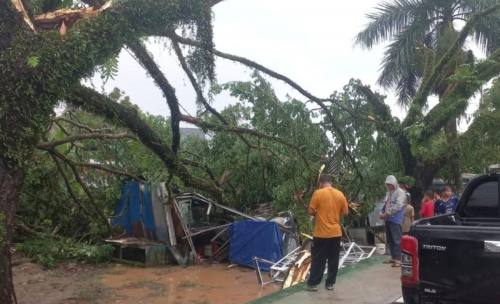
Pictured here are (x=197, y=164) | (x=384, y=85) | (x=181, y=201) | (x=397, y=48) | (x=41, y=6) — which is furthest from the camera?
(x=384, y=85)

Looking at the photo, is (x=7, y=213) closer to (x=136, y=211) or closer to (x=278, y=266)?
(x=278, y=266)

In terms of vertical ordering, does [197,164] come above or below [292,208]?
above

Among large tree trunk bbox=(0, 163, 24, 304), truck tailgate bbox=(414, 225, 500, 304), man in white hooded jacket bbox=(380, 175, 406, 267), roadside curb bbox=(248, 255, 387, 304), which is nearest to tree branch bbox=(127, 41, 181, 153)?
large tree trunk bbox=(0, 163, 24, 304)

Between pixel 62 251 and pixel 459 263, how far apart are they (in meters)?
11.5

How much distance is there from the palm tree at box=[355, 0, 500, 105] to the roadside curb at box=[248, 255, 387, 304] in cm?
958

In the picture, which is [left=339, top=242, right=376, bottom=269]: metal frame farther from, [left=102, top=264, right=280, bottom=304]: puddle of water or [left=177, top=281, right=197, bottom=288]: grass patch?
[left=177, top=281, right=197, bottom=288]: grass patch

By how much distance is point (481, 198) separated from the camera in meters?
5.66

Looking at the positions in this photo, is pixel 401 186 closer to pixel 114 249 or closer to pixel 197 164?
pixel 197 164

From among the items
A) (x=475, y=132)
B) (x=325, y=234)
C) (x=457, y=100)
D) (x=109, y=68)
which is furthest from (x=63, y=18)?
(x=475, y=132)

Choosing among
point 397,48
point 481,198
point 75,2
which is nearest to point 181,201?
point 75,2

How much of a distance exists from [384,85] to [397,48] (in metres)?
1.78

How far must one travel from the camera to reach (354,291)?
23.6 feet

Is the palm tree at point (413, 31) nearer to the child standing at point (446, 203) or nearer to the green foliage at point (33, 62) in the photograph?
the child standing at point (446, 203)

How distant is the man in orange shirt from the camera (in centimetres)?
702
